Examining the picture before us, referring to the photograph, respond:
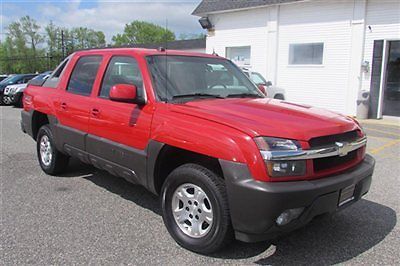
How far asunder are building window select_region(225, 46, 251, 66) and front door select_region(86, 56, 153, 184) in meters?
13.2

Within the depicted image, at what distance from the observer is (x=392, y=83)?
1334cm

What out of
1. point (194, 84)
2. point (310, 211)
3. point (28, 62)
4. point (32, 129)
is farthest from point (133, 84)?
point (28, 62)

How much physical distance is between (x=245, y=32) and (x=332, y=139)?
48.2 feet

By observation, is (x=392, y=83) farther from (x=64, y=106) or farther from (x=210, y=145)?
(x=210, y=145)

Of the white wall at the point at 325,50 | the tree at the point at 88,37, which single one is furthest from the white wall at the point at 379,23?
the tree at the point at 88,37

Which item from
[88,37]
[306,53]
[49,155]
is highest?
[88,37]

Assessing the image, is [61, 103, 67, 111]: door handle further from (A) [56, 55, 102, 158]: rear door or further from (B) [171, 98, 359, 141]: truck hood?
(B) [171, 98, 359, 141]: truck hood

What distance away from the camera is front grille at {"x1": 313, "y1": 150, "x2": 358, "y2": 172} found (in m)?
3.17

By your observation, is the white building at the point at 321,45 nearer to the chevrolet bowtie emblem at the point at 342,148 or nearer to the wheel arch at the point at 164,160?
the chevrolet bowtie emblem at the point at 342,148

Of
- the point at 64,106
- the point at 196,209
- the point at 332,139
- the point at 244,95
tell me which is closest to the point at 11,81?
the point at 64,106

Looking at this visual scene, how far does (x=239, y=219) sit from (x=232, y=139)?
24.7 inches

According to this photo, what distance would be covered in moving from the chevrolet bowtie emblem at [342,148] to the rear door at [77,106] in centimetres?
286

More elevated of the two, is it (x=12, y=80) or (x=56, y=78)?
(x=56, y=78)

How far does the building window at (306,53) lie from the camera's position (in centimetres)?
1487
